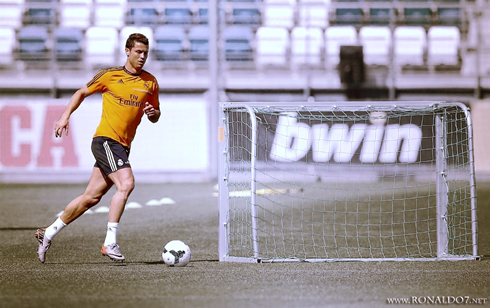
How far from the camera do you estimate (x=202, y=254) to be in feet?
21.4

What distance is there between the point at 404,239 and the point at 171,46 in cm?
1107

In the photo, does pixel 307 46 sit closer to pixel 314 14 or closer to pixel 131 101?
pixel 314 14

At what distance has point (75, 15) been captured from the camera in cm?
1816

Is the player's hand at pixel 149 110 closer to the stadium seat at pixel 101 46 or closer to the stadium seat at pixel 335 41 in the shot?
the stadium seat at pixel 101 46

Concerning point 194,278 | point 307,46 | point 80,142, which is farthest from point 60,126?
point 307,46

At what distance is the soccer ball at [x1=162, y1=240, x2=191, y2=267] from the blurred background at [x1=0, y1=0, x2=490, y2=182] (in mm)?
10725

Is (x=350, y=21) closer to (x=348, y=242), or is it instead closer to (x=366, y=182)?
(x=366, y=182)

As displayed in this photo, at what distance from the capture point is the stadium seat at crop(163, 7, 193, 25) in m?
18.0

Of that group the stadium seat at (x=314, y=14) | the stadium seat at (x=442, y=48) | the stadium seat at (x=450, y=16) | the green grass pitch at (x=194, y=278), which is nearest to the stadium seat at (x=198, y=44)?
the stadium seat at (x=314, y=14)

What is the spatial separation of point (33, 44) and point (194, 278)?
13823mm

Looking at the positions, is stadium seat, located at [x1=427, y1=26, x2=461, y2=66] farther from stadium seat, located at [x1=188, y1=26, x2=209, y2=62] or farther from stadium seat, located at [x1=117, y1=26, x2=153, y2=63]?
stadium seat, located at [x1=117, y1=26, x2=153, y2=63]


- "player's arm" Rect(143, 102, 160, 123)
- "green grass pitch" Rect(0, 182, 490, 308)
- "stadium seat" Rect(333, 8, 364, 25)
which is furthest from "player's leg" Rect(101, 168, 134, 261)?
"stadium seat" Rect(333, 8, 364, 25)

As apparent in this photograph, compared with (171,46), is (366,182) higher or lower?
lower

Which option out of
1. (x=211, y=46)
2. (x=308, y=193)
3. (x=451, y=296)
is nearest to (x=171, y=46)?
(x=211, y=46)
